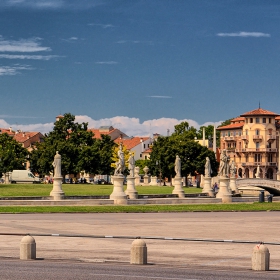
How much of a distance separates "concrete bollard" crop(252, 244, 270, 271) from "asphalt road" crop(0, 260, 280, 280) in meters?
0.25

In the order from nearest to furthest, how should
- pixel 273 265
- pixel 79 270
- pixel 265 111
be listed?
pixel 79 270 → pixel 273 265 → pixel 265 111

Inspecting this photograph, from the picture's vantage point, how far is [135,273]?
19.2 metres

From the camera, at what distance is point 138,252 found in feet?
68.5

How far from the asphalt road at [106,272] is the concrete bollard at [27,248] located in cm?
41

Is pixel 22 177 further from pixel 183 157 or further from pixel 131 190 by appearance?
pixel 131 190

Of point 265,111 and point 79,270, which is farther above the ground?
point 265,111

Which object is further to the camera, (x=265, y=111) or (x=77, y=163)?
(x=265, y=111)

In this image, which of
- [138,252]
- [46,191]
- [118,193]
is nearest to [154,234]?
[138,252]

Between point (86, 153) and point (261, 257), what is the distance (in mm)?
98771

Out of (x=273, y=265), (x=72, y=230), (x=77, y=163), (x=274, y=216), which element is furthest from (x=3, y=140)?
(x=273, y=265)

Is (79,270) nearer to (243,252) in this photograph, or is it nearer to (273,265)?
(273,265)

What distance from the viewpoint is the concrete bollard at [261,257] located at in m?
20.0

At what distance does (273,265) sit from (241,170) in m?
174

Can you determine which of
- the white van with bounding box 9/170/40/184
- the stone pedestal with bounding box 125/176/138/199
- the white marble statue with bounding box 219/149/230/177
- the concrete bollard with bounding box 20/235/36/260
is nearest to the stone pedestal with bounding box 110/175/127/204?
the stone pedestal with bounding box 125/176/138/199
